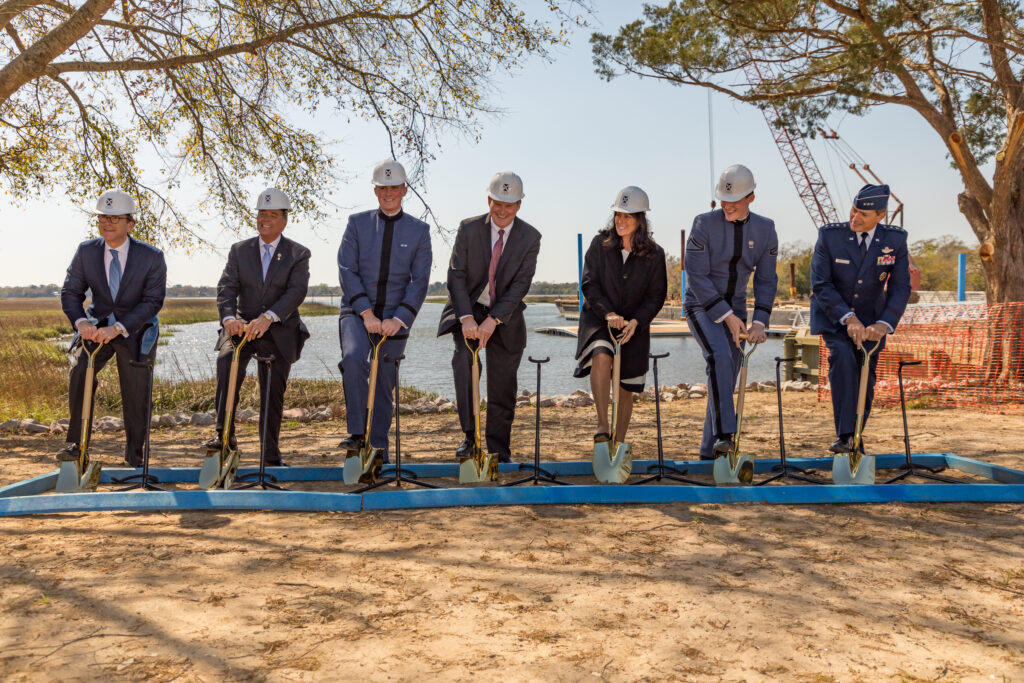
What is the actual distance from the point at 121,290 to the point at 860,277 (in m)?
5.05

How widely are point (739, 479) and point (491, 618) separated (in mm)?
2551

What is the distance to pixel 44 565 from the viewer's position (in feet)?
11.7

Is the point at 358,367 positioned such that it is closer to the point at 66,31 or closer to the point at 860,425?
the point at 860,425

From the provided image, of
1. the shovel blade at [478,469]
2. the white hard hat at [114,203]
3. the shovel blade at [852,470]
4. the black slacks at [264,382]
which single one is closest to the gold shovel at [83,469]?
the black slacks at [264,382]

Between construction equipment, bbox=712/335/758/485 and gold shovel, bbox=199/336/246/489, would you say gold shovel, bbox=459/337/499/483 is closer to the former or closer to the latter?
construction equipment, bbox=712/335/758/485

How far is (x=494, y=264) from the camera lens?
5445mm

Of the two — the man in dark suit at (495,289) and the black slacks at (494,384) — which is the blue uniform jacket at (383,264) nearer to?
the man in dark suit at (495,289)

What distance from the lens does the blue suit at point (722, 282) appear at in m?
5.25

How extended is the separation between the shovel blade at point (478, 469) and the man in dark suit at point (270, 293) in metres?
1.42

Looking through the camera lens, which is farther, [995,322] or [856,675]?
[995,322]

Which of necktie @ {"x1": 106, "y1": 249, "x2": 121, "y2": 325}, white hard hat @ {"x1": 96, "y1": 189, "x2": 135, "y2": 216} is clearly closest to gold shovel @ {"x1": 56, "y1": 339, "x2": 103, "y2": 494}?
necktie @ {"x1": 106, "y1": 249, "x2": 121, "y2": 325}

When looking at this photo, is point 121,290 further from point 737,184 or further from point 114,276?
point 737,184

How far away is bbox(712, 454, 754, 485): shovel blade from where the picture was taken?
5.03 meters

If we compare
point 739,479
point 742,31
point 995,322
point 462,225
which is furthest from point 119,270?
point 995,322
